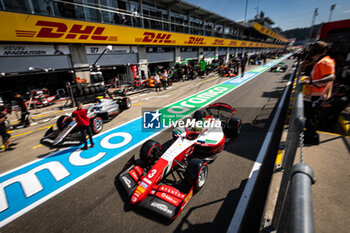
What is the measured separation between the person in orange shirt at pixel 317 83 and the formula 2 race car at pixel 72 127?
7558 millimetres

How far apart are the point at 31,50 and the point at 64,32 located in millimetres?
2475

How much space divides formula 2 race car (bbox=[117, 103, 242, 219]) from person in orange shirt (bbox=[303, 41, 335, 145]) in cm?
254

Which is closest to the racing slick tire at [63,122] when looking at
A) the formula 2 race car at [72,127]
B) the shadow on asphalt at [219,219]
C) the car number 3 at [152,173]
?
the formula 2 race car at [72,127]

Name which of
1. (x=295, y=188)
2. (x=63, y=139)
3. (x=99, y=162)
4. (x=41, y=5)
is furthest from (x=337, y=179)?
(x=41, y=5)

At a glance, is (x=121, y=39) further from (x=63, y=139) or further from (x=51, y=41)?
(x=63, y=139)

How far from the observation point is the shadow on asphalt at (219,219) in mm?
2969

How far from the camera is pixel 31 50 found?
35.4ft

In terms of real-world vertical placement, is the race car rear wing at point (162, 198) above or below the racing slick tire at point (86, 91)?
below

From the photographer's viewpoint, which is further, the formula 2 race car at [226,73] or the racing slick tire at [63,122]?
the formula 2 race car at [226,73]

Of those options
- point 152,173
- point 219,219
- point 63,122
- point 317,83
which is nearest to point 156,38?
point 63,122

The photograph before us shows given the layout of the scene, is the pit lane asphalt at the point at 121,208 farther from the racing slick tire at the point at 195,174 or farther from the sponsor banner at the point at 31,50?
the sponsor banner at the point at 31,50

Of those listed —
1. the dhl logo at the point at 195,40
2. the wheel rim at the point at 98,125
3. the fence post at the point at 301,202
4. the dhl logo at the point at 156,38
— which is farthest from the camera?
the dhl logo at the point at 195,40

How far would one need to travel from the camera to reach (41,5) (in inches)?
413

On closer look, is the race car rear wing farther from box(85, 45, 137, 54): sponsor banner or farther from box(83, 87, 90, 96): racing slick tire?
box(85, 45, 137, 54): sponsor banner
